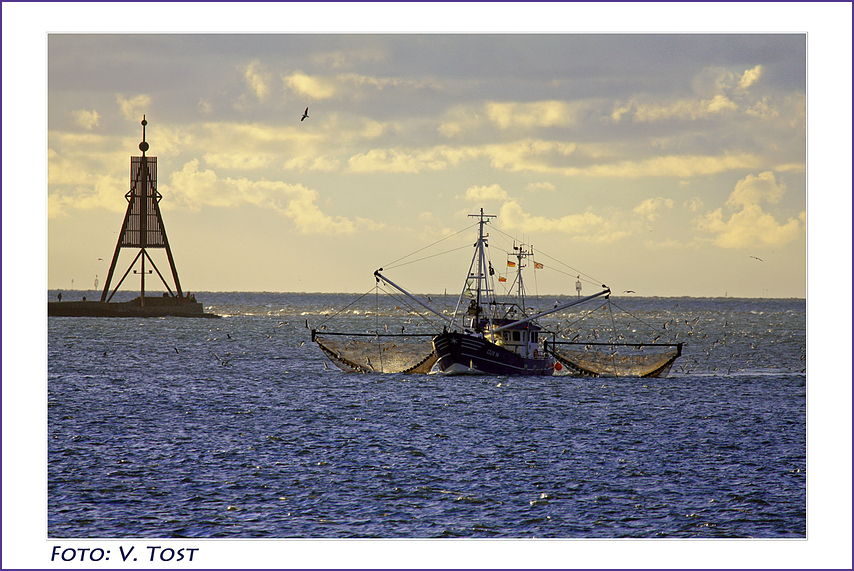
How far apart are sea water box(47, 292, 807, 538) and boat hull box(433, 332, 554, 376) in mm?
1158

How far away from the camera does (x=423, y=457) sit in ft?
121

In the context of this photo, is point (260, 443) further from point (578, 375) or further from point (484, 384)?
point (578, 375)

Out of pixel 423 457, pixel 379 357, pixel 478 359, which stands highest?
pixel 478 359

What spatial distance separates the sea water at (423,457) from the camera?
27312 mm

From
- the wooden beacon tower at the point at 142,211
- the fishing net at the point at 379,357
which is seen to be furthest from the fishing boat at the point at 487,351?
the wooden beacon tower at the point at 142,211

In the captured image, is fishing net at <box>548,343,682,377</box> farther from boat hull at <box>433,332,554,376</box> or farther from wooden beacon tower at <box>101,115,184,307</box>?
wooden beacon tower at <box>101,115,184,307</box>

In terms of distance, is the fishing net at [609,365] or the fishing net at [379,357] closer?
the fishing net at [609,365]

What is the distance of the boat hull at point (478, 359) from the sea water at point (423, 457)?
116cm

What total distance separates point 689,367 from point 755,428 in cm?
4026

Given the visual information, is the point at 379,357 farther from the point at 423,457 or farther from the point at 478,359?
the point at 423,457

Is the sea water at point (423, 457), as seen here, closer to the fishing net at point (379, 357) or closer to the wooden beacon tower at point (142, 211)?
the fishing net at point (379, 357)

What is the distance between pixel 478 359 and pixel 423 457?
96.8 ft

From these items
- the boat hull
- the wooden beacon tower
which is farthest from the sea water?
the wooden beacon tower

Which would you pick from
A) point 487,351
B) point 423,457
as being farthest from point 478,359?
point 423,457
